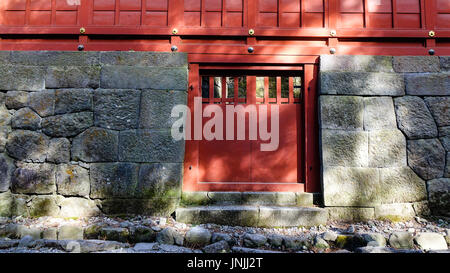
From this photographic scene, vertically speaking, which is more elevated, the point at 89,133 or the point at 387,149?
the point at 89,133

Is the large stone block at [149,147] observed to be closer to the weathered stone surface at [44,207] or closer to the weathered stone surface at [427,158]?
the weathered stone surface at [44,207]

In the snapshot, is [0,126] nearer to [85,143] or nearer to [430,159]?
[85,143]

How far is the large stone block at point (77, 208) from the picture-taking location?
3385 millimetres

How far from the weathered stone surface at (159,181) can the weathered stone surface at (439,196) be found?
11.1 ft

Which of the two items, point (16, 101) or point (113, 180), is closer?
point (113, 180)

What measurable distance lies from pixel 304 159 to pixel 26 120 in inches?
155

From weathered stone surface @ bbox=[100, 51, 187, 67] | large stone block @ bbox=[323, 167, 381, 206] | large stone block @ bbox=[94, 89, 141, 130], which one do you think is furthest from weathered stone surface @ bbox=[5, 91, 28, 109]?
large stone block @ bbox=[323, 167, 381, 206]

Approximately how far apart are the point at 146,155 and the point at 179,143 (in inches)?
18.6

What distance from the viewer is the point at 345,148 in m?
3.48

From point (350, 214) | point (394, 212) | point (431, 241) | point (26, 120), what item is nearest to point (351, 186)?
point (350, 214)

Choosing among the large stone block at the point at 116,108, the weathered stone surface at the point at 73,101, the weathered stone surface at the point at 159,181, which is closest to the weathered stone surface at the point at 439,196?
the weathered stone surface at the point at 159,181

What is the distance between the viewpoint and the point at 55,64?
3633mm

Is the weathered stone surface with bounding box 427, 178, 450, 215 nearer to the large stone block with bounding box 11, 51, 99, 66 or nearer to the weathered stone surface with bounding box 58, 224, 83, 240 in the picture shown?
the weathered stone surface with bounding box 58, 224, 83, 240

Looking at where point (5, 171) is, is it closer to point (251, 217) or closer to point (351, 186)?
point (251, 217)
